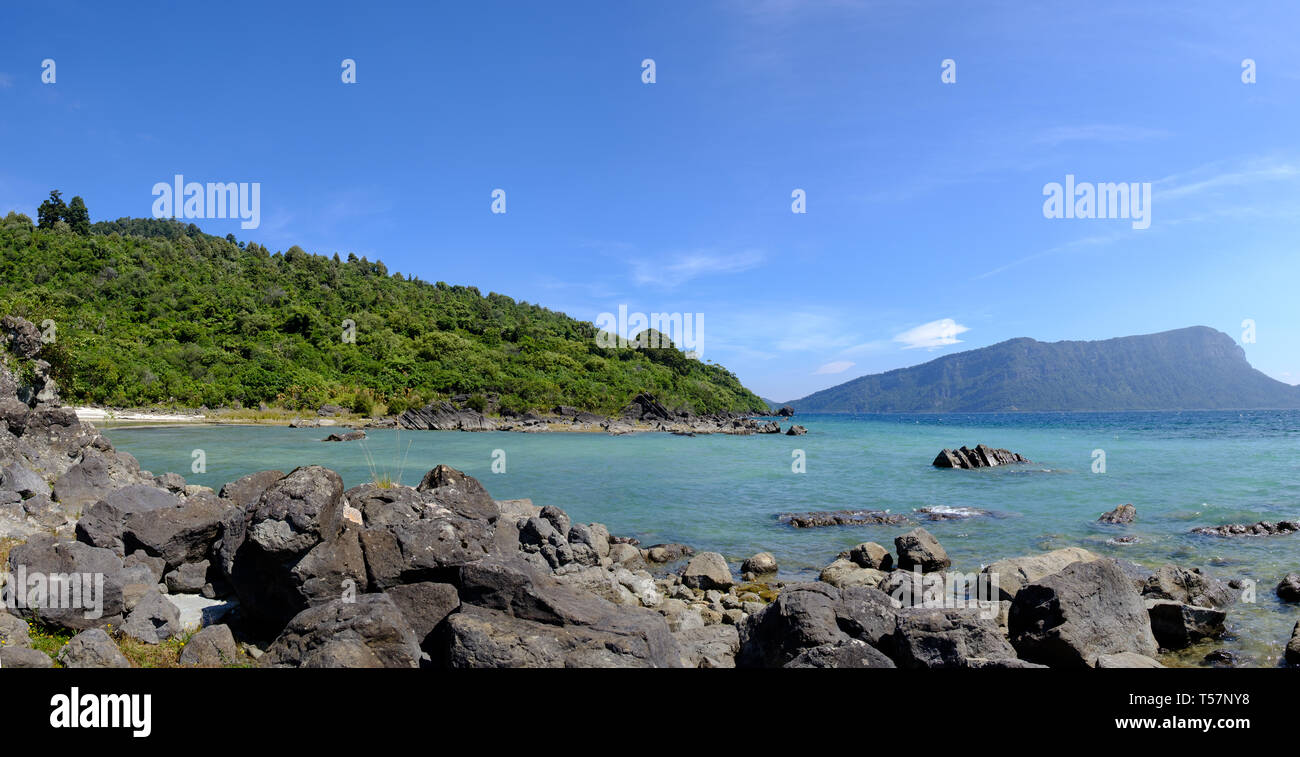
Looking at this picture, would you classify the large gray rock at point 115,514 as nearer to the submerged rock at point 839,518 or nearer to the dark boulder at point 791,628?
the dark boulder at point 791,628

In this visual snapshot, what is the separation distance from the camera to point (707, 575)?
12047 millimetres

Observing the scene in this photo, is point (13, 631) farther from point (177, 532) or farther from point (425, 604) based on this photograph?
point (425, 604)

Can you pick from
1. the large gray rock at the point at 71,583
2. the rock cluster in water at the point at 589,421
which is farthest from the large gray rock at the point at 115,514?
the rock cluster in water at the point at 589,421

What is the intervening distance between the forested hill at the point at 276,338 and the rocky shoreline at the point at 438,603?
5887 cm

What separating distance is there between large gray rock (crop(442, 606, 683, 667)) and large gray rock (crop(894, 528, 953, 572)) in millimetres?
9120

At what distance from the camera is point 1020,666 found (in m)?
5.71

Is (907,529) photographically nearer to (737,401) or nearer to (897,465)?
(897,465)

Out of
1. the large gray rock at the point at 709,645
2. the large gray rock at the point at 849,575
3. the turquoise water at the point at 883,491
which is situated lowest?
the turquoise water at the point at 883,491

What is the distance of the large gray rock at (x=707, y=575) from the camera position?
11.9 meters

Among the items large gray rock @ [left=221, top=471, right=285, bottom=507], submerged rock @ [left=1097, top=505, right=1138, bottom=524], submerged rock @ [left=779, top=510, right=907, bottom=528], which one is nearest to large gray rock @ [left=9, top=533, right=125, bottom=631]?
large gray rock @ [left=221, top=471, right=285, bottom=507]

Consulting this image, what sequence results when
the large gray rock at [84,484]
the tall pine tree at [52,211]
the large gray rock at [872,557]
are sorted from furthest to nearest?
1. the tall pine tree at [52,211]
2. the large gray rock at [872,557]
3. the large gray rock at [84,484]

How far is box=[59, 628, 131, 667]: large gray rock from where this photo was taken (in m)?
5.65

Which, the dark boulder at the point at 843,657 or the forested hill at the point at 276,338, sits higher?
the forested hill at the point at 276,338
